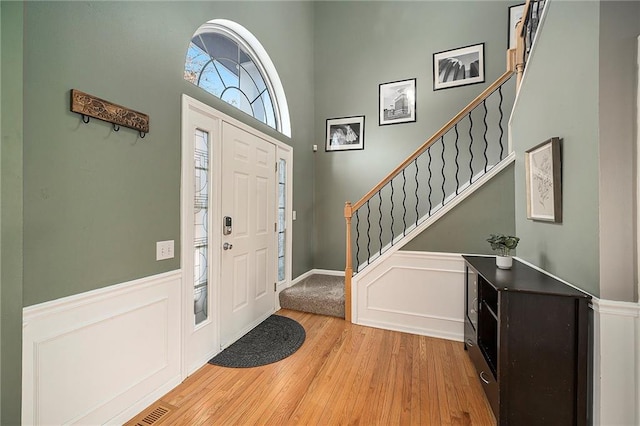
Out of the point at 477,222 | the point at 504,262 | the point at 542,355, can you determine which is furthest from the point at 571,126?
the point at 542,355

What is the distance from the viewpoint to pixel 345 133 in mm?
4367

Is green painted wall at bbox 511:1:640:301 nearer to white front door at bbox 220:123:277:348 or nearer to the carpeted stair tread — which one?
the carpeted stair tread

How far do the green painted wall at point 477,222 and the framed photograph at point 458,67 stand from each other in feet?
6.37

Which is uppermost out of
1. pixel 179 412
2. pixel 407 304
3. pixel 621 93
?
pixel 621 93

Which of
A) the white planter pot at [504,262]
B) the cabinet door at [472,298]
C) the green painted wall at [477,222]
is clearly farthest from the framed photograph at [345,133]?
the white planter pot at [504,262]

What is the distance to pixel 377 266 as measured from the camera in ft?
9.57

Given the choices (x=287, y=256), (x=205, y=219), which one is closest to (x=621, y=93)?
(x=205, y=219)

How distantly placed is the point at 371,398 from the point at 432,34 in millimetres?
4572

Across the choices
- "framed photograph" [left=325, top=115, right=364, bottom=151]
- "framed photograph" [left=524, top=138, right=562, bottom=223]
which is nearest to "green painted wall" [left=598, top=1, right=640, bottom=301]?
"framed photograph" [left=524, top=138, right=562, bottom=223]

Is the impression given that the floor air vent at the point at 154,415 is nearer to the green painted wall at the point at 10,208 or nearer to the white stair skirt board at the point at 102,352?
the white stair skirt board at the point at 102,352

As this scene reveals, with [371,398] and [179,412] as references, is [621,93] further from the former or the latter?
[179,412]

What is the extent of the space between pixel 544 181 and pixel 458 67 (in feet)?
9.02

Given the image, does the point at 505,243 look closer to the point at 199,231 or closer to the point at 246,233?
the point at 246,233

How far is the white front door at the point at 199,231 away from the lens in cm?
204
